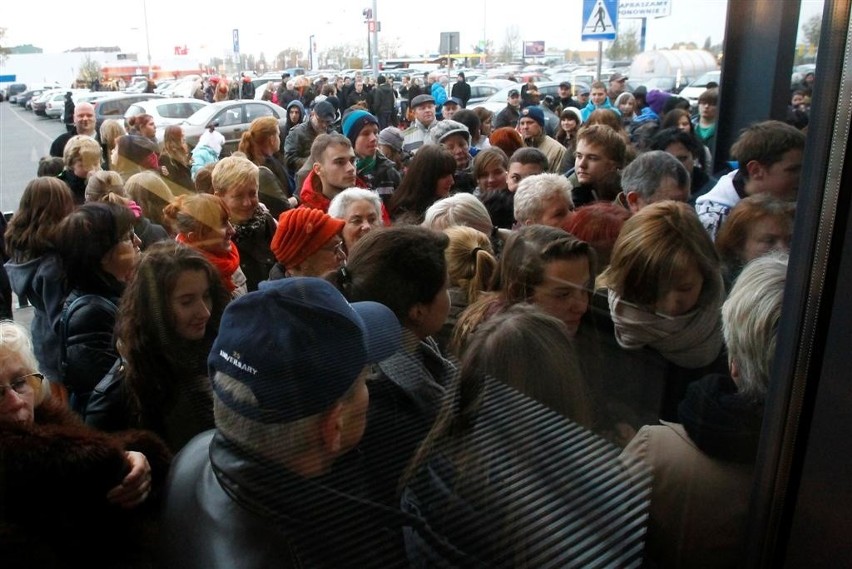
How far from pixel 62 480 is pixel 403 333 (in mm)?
486

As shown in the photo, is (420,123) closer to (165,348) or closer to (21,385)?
(165,348)

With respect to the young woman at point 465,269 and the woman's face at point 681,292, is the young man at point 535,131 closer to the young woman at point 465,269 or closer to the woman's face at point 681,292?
the young woman at point 465,269

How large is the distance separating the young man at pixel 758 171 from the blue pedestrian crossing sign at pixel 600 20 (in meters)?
0.33

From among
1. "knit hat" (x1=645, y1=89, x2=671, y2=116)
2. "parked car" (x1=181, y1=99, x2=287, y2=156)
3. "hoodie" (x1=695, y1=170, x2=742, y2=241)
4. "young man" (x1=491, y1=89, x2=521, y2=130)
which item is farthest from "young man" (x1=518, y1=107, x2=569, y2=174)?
"hoodie" (x1=695, y1=170, x2=742, y2=241)

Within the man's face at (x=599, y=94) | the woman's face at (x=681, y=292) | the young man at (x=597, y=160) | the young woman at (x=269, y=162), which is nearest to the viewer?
the woman's face at (x=681, y=292)

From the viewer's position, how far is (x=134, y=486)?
3.42 feet

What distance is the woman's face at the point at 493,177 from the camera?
3.29m

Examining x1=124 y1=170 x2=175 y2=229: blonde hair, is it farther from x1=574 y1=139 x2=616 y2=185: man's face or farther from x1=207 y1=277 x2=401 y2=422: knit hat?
x1=574 y1=139 x2=616 y2=185: man's face

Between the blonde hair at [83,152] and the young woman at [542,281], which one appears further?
the blonde hair at [83,152]

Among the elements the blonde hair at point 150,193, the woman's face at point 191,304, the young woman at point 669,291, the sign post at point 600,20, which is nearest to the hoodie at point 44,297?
the blonde hair at point 150,193

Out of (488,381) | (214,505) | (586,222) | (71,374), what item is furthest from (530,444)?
(71,374)

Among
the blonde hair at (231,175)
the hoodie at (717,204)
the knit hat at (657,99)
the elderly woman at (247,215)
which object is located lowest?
the elderly woman at (247,215)

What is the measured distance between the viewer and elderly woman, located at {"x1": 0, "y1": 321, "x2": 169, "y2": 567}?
84cm

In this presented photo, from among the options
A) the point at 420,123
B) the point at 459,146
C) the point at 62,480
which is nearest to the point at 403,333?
the point at 62,480
